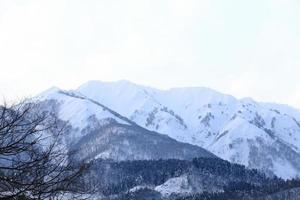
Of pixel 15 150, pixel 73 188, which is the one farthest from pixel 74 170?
pixel 15 150

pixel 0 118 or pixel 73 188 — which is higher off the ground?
pixel 0 118

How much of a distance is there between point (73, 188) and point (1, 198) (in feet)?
4.95

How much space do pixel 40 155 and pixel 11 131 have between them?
725mm

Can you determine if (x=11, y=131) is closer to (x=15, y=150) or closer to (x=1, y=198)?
(x=15, y=150)

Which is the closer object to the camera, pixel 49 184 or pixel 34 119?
pixel 49 184

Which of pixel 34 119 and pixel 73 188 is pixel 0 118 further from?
pixel 73 188

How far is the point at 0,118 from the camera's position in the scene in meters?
12.1

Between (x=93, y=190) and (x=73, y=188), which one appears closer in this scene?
(x=73, y=188)

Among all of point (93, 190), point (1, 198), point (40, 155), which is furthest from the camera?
point (93, 190)

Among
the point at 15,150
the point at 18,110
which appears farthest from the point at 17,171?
the point at 18,110

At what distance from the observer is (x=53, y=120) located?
515 inches

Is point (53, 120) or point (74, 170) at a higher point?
point (53, 120)

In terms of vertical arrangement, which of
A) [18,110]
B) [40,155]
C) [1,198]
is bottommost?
[1,198]

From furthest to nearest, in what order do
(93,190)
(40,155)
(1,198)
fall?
(93,190) < (40,155) < (1,198)
